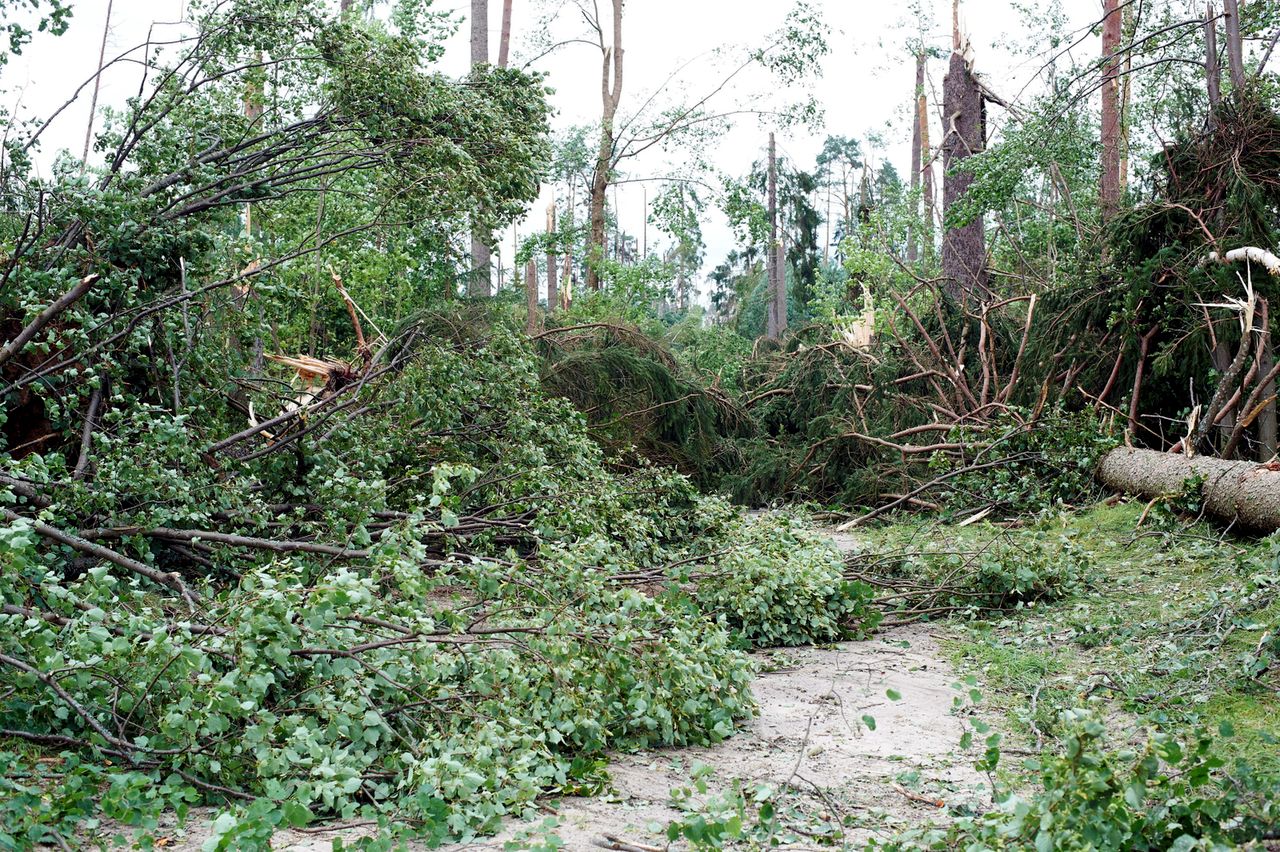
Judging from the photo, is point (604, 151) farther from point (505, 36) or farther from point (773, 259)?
point (773, 259)

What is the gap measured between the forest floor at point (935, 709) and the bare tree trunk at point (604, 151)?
11944 millimetres

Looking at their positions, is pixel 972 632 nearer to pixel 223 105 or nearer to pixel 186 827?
pixel 186 827

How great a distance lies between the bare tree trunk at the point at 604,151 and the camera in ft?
56.1

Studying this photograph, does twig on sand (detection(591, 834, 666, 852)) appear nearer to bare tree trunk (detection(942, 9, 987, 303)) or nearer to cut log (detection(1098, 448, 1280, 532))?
cut log (detection(1098, 448, 1280, 532))

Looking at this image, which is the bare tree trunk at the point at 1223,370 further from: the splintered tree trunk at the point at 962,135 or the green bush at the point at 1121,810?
the splintered tree trunk at the point at 962,135

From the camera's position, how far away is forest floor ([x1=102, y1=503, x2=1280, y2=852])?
279 cm

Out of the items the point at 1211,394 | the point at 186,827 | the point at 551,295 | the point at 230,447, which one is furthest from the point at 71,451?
the point at 551,295

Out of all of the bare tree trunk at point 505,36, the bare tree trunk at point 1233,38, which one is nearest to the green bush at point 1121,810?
the bare tree trunk at point 1233,38

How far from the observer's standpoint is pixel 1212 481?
21.5ft

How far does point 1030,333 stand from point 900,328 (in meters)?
2.50

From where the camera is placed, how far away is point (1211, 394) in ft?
26.8

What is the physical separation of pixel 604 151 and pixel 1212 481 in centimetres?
1267

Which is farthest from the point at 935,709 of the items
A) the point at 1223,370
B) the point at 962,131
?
the point at 962,131

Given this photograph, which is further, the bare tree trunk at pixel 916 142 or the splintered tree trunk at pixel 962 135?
the bare tree trunk at pixel 916 142
